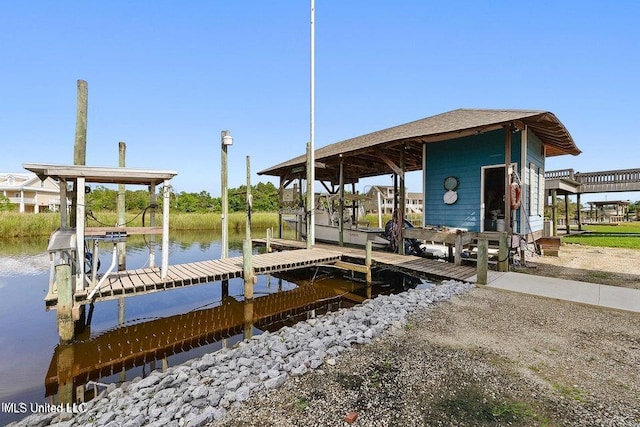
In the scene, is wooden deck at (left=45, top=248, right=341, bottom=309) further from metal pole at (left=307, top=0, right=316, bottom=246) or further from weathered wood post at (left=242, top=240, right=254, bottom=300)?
metal pole at (left=307, top=0, right=316, bottom=246)

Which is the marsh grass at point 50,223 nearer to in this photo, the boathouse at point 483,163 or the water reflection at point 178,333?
the water reflection at point 178,333

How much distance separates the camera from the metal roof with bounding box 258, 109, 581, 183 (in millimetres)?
8102

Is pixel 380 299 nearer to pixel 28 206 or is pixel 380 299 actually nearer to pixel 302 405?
pixel 302 405

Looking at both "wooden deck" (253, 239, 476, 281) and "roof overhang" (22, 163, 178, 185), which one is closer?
"roof overhang" (22, 163, 178, 185)

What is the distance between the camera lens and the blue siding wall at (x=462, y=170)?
939 cm

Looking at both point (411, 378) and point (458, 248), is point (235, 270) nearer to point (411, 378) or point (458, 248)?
point (411, 378)

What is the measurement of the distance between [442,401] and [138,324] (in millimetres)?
6551

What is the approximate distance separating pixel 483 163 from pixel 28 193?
5171 centimetres

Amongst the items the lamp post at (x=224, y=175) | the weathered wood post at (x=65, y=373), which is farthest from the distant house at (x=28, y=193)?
the weathered wood post at (x=65, y=373)

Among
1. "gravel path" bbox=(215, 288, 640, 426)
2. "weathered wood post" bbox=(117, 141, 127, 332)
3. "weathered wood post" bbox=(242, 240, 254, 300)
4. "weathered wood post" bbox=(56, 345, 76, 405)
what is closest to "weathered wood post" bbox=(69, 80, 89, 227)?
"weathered wood post" bbox=(117, 141, 127, 332)

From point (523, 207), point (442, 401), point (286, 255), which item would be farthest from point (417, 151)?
point (442, 401)

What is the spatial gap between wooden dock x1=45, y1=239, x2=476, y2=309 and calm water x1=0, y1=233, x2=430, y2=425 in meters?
0.88

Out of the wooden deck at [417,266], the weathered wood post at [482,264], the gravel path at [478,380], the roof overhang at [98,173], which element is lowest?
the gravel path at [478,380]

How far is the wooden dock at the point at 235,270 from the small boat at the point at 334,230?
1636mm
